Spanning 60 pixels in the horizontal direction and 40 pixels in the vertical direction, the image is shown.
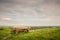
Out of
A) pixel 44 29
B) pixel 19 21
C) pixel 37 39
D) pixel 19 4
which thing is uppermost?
pixel 19 4

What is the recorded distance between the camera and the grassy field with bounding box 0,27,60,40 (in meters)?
1.72

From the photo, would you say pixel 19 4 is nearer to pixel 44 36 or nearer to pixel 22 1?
pixel 22 1

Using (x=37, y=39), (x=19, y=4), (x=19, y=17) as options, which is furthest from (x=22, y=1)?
(x=37, y=39)

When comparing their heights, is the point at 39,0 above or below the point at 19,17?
above

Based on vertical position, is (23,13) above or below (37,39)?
above

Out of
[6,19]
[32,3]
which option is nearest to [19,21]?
[6,19]

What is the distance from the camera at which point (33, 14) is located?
5.83 feet

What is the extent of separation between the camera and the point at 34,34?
176cm

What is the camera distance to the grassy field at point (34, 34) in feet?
5.63

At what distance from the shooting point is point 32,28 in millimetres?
1750

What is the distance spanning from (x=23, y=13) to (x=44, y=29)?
1.13ft

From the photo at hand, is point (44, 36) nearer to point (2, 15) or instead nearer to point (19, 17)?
point (19, 17)

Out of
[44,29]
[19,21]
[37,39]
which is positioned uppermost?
[19,21]

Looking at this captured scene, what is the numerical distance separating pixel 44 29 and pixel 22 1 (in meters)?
0.46
